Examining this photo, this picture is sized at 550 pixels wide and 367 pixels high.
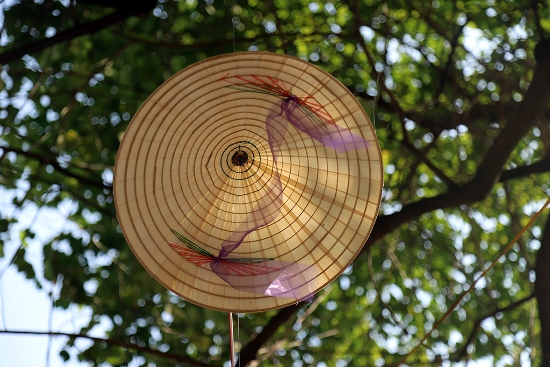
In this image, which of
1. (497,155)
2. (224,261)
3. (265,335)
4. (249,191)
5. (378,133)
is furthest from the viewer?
(378,133)

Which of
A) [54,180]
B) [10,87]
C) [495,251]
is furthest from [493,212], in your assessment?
[10,87]

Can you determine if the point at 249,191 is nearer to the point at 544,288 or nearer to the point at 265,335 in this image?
the point at 265,335

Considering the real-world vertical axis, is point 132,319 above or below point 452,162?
below

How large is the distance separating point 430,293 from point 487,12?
69.8 inches

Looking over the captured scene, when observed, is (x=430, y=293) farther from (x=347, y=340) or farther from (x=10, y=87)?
(x=10, y=87)

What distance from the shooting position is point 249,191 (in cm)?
166

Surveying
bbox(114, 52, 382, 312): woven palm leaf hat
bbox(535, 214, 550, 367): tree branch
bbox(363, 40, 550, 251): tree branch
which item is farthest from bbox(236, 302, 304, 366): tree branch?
bbox(535, 214, 550, 367): tree branch

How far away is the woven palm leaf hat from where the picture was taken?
4.54 feet

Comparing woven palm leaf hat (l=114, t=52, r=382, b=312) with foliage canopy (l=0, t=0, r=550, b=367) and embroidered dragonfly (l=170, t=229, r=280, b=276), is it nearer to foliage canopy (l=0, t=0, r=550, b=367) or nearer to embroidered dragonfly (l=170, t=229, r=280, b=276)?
embroidered dragonfly (l=170, t=229, r=280, b=276)

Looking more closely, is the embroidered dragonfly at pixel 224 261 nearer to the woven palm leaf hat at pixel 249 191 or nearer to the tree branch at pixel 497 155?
the woven palm leaf hat at pixel 249 191

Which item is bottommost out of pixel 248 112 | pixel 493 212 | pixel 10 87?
pixel 493 212

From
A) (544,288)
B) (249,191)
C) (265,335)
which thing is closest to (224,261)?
(249,191)

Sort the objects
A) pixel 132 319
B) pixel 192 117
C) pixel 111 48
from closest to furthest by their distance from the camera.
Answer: pixel 192 117, pixel 111 48, pixel 132 319

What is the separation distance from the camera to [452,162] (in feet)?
11.3
